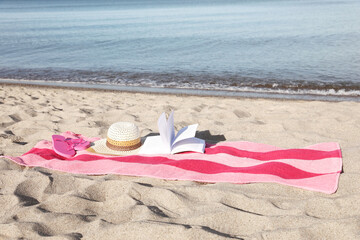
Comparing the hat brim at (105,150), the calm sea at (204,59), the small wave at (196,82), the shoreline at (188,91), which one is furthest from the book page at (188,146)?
the calm sea at (204,59)

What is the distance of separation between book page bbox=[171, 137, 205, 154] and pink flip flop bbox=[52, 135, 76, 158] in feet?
3.91

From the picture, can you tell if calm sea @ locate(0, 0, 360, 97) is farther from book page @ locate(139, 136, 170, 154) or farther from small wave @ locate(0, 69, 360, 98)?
book page @ locate(139, 136, 170, 154)

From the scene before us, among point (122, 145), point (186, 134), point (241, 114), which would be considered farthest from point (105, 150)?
point (241, 114)

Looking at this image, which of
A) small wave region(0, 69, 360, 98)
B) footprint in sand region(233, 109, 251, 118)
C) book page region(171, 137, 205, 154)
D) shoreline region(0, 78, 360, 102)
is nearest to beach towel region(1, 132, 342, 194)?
book page region(171, 137, 205, 154)

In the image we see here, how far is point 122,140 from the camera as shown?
3705mm

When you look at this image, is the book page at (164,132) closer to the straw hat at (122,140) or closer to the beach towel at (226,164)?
the beach towel at (226,164)

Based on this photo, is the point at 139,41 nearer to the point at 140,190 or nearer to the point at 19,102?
the point at 19,102

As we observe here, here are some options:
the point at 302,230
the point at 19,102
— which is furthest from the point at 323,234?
A: the point at 19,102

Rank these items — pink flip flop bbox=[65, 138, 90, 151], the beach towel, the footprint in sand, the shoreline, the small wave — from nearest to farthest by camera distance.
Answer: the beach towel
pink flip flop bbox=[65, 138, 90, 151]
the footprint in sand
the shoreline
the small wave

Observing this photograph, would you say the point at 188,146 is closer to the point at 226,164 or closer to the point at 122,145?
the point at 226,164

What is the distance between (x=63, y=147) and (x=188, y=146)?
1.47 m

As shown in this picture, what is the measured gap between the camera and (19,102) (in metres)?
6.57

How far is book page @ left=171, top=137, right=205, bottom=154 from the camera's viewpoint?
363 cm

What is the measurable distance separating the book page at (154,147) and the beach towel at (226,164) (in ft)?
0.26
